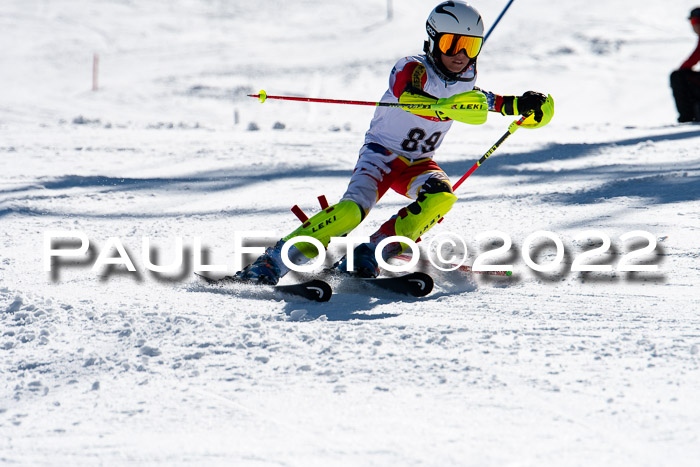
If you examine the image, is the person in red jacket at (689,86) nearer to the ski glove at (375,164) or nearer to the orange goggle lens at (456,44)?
the orange goggle lens at (456,44)

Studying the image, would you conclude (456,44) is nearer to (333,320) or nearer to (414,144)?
(414,144)

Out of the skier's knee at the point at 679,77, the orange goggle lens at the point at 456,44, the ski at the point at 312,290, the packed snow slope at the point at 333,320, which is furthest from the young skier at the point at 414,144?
the skier's knee at the point at 679,77

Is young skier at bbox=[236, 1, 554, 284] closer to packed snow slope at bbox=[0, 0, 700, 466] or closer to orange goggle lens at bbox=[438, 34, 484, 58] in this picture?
orange goggle lens at bbox=[438, 34, 484, 58]

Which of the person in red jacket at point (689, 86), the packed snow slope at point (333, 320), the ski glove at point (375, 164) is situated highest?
the person in red jacket at point (689, 86)

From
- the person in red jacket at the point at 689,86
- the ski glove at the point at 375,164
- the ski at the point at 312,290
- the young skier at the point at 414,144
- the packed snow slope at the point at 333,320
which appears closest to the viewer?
the packed snow slope at the point at 333,320

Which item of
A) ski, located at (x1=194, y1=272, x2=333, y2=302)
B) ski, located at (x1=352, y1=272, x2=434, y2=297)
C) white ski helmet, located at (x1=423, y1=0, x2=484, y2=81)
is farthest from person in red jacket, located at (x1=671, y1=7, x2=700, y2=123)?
ski, located at (x1=194, y1=272, x2=333, y2=302)

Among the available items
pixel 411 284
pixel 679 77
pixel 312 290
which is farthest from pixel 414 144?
pixel 679 77

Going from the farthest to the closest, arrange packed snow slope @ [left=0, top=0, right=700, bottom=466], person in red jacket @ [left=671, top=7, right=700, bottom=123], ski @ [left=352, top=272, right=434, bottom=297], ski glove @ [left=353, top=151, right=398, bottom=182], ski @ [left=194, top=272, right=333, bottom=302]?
person in red jacket @ [left=671, top=7, right=700, bottom=123], ski glove @ [left=353, top=151, right=398, bottom=182], ski @ [left=352, top=272, right=434, bottom=297], ski @ [left=194, top=272, right=333, bottom=302], packed snow slope @ [left=0, top=0, right=700, bottom=466]

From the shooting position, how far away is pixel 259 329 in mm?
3461

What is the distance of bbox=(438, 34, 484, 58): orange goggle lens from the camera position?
4324mm

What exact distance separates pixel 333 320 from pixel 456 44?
1.70 m

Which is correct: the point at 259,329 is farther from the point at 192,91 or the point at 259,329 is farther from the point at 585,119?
the point at 192,91

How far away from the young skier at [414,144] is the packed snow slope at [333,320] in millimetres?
297

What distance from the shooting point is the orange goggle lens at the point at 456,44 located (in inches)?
170
